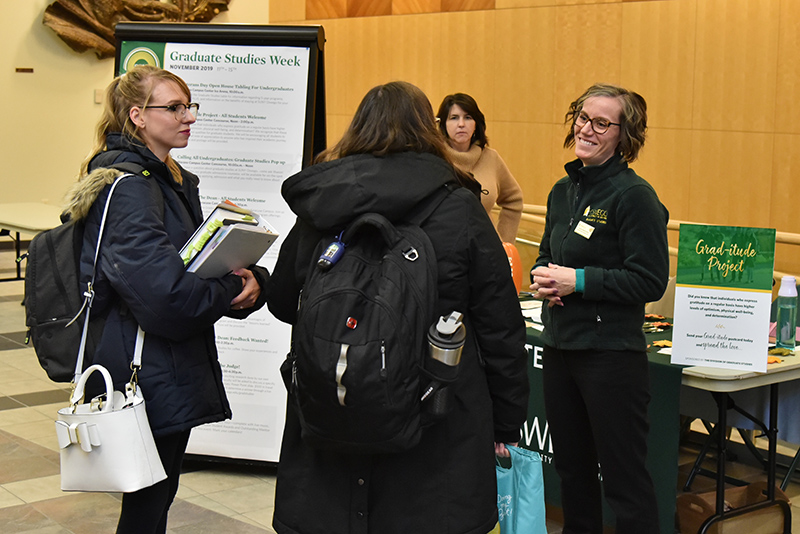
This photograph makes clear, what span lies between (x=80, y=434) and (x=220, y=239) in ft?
1.74

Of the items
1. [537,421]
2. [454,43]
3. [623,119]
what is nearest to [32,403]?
[537,421]

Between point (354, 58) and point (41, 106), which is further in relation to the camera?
Result: point (41, 106)

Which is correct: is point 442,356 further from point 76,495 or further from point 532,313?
point 76,495

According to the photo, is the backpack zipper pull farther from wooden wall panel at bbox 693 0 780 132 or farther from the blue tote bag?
wooden wall panel at bbox 693 0 780 132

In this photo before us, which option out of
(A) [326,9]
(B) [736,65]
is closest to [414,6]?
(A) [326,9]

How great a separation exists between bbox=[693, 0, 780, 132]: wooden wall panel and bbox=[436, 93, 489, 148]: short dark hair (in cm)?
251

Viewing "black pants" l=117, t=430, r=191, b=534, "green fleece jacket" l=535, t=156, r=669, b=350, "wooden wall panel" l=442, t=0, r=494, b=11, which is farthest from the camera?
"wooden wall panel" l=442, t=0, r=494, b=11

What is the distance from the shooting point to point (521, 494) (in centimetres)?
209

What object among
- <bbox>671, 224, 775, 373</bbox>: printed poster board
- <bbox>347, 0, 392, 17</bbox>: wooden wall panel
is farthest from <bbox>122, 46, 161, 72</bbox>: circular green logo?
<bbox>347, 0, 392, 17</bbox>: wooden wall panel

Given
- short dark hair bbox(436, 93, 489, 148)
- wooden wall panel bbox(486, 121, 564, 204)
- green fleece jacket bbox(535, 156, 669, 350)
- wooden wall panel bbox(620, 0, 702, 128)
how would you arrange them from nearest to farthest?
green fleece jacket bbox(535, 156, 669, 350) → short dark hair bbox(436, 93, 489, 148) → wooden wall panel bbox(620, 0, 702, 128) → wooden wall panel bbox(486, 121, 564, 204)

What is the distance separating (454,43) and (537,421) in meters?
5.79

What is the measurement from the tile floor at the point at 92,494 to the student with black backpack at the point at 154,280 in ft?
3.34

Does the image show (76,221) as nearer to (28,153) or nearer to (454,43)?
(454,43)

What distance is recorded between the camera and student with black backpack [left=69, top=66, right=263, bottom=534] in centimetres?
204
